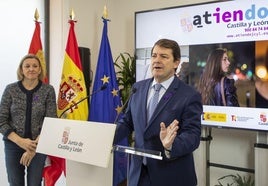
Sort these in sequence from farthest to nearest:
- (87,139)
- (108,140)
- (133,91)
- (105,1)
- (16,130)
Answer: (105,1)
(16,130)
(133,91)
(87,139)
(108,140)

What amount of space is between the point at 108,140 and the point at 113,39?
9.19ft

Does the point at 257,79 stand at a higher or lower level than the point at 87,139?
higher

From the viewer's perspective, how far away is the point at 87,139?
1.62 meters

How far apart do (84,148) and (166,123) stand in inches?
17.8

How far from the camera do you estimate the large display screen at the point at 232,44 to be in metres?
2.64

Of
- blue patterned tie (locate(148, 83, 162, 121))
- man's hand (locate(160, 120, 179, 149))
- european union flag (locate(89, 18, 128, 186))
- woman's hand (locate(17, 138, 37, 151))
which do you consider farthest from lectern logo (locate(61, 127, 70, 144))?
european union flag (locate(89, 18, 128, 186))

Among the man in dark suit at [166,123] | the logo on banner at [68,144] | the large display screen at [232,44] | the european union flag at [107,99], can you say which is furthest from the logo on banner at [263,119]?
the logo on banner at [68,144]

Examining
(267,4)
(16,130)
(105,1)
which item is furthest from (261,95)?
(105,1)

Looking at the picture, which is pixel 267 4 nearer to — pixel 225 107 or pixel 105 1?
pixel 225 107

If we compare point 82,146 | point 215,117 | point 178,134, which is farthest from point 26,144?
point 215,117

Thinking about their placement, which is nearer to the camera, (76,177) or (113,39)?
(76,177)

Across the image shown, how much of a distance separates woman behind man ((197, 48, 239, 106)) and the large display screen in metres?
0.04

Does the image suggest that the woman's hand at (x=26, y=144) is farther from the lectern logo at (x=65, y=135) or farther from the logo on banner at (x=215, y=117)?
the logo on banner at (x=215, y=117)

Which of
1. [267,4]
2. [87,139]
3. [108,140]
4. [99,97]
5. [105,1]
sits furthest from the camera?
[105,1]
